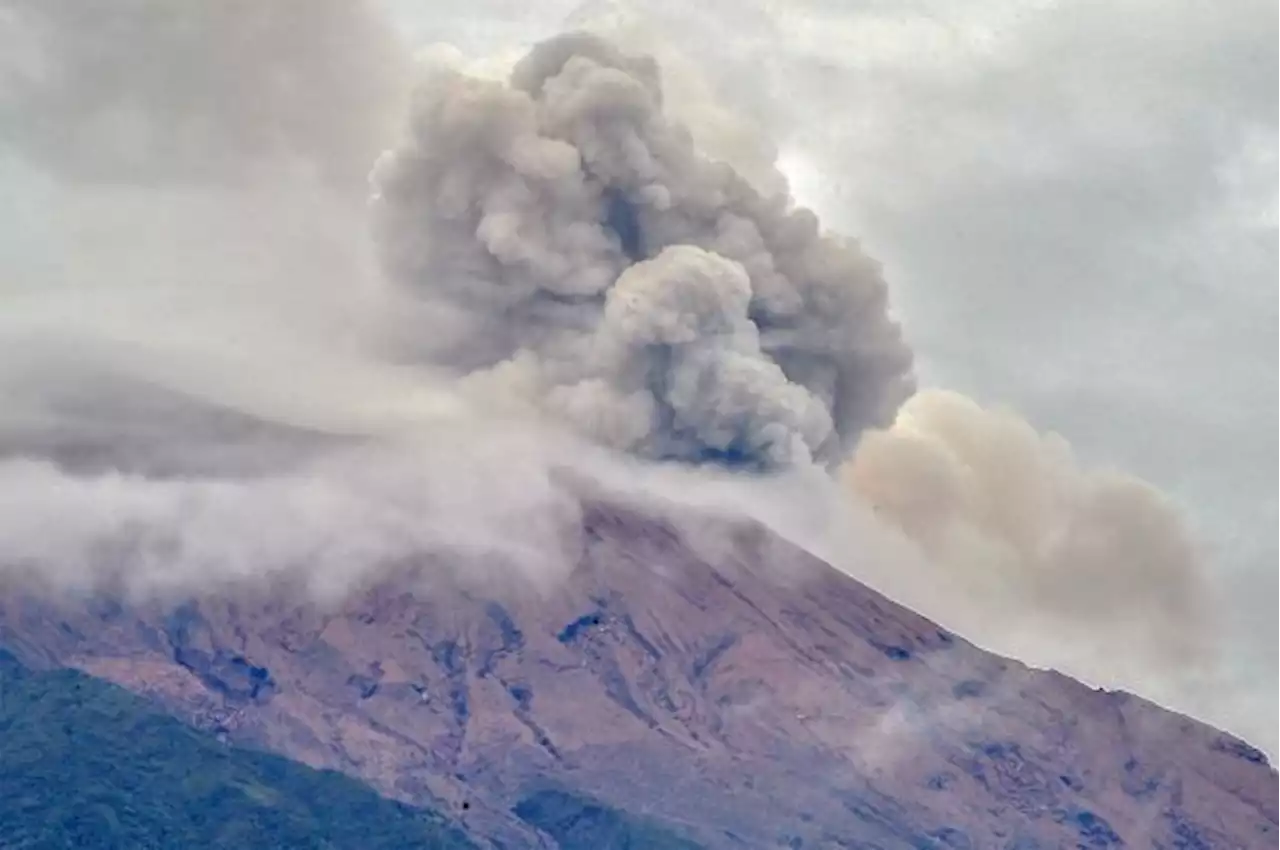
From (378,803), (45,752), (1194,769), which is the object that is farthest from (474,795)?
(1194,769)

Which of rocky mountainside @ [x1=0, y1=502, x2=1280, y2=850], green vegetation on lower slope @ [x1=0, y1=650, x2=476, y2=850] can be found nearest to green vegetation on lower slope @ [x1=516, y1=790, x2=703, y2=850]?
rocky mountainside @ [x1=0, y1=502, x2=1280, y2=850]

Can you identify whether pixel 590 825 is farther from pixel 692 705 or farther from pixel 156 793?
pixel 156 793

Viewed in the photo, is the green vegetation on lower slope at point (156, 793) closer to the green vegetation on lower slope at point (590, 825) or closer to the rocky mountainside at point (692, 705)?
the rocky mountainside at point (692, 705)

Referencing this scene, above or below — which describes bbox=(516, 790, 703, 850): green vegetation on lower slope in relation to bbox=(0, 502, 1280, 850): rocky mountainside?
below

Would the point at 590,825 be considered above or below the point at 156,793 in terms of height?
above

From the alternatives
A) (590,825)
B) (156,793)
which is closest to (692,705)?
(590,825)

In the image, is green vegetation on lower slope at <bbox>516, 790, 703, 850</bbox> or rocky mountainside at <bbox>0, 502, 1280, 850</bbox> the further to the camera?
rocky mountainside at <bbox>0, 502, 1280, 850</bbox>

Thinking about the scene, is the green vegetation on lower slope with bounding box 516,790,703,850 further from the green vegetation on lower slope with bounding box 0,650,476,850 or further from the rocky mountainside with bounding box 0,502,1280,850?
the green vegetation on lower slope with bounding box 0,650,476,850
